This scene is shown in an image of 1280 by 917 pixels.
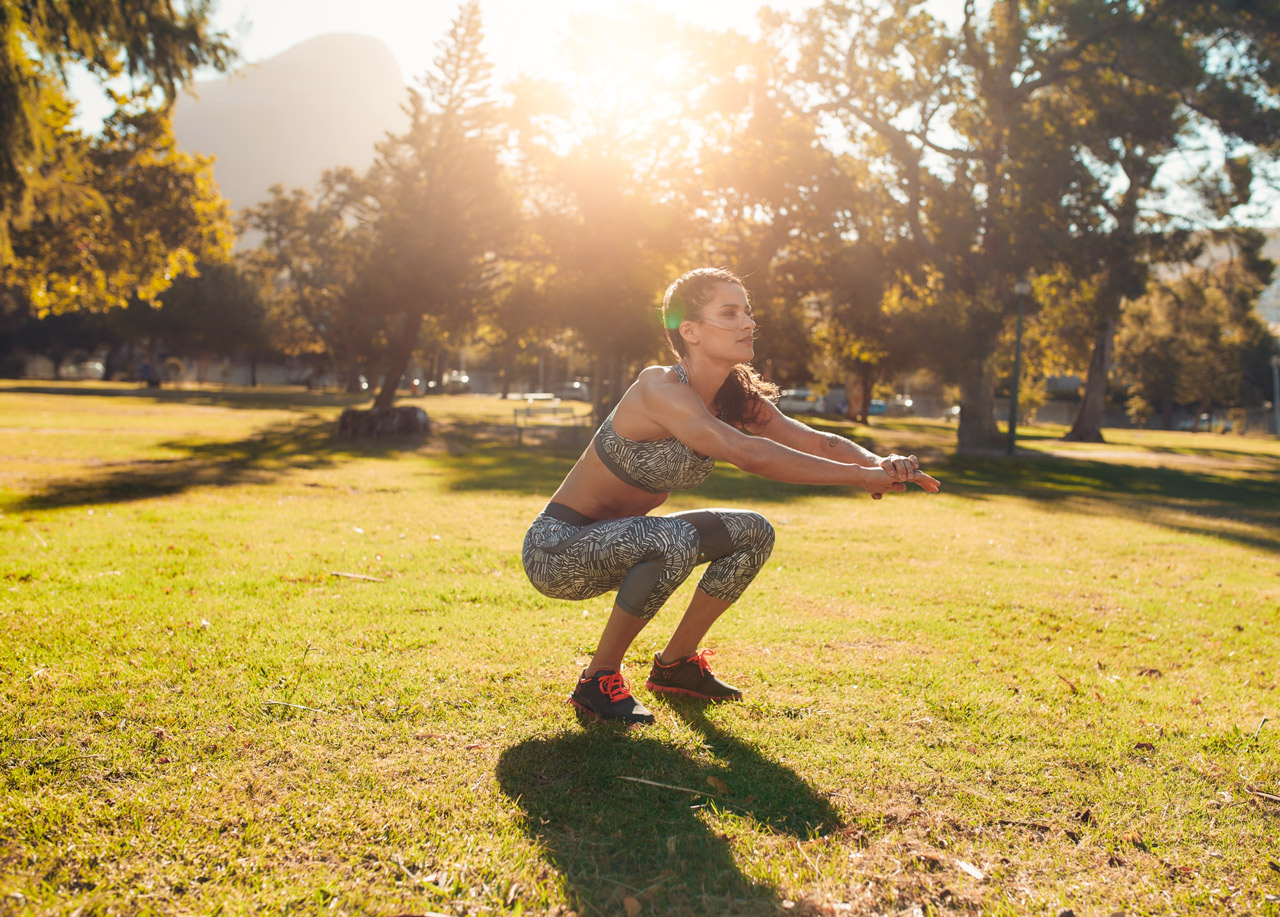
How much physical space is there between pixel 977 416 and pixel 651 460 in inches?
977

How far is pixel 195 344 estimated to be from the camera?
59531mm

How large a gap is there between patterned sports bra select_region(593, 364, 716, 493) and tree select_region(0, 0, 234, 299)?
9894 mm

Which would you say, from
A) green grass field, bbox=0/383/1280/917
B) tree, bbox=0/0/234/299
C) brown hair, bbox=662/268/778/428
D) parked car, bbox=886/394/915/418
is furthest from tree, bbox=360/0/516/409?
parked car, bbox=886/394/915/418

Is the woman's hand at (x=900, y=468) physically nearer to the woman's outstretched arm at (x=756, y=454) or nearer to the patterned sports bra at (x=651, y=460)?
the woman's outstretched arm at (x=756, y=454)

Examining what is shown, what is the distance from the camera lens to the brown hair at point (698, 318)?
12.1ft

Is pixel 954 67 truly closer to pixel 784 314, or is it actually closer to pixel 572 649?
pixel 784 314

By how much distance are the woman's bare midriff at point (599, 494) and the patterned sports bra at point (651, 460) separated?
4cm

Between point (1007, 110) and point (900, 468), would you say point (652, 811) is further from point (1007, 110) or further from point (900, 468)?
point (1007, 110)

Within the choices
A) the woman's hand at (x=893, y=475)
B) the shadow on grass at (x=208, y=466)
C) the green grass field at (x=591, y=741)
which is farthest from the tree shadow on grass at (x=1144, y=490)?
the shadow on grass at (x=208, y=466)

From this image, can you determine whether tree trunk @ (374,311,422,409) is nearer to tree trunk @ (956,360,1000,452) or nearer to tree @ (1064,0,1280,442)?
tree trunk @ (956,360,1000,452)

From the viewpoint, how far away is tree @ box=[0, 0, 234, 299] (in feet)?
34.9

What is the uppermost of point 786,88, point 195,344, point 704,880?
point 786,88

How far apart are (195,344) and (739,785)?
64.8 metres

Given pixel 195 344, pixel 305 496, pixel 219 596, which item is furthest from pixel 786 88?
pixel 195 344
